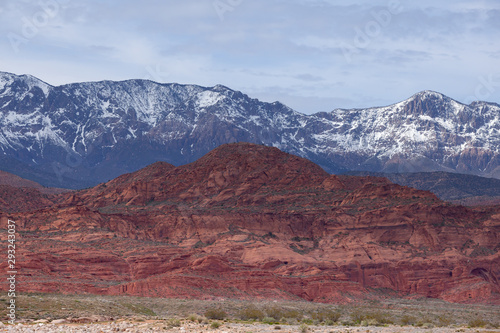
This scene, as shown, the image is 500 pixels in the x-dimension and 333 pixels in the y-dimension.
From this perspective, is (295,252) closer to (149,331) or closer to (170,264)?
(170,264)

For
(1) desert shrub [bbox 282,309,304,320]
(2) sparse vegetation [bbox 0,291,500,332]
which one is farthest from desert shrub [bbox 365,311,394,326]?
(1) desert shrub [bbox 282,309,304,320]

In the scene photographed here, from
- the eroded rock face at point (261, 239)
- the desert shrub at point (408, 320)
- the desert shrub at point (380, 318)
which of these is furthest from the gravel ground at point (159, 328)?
the eroded rock face at point (261, 239)

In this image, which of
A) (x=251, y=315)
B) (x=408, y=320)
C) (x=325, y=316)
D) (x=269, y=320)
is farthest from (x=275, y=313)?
(x=408, y=320)

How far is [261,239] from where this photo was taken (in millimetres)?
110312

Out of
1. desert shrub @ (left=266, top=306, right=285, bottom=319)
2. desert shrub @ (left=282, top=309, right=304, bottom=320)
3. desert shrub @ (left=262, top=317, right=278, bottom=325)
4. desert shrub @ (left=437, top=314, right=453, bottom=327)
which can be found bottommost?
desert shrub @ (left=437, top=314, right=453, bottom=327)

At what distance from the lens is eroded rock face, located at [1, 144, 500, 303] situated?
9069 centimetres

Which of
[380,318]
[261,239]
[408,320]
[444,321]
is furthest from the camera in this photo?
[261,239]

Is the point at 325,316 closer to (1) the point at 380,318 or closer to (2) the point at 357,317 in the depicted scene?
(2) the point at 357,317

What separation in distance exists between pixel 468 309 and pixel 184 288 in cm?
2679

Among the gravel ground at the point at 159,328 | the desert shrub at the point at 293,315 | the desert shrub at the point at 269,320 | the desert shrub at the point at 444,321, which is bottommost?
the desert shrub at the point at 444,321

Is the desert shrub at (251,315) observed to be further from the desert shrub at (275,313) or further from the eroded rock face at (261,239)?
the eroded rock face at (261,239)

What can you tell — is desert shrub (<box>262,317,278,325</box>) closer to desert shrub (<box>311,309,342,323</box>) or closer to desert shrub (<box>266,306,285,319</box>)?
desert shrub (<box>266,306,285,319</box>)

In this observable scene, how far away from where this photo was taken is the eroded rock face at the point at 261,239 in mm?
90688

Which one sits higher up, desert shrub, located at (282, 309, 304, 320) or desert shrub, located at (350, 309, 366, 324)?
desert shrub, located at (282, 309, 304, 320)
